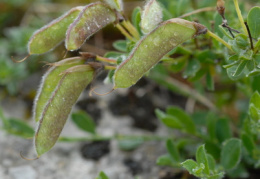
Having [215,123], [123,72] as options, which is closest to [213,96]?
[215,123]

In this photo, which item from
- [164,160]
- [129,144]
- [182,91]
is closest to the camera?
[164,160]

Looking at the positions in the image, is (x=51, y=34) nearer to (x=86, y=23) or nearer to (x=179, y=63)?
(x=86, y=23)

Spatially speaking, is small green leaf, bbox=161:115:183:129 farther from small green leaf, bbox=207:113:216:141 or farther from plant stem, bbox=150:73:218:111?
plant stem, bbox=150:73:218:111

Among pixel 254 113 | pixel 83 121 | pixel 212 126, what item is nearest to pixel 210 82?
pixel 212 126

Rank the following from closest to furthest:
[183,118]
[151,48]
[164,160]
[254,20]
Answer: [151,48]
[254,20]
[164,160]
[183,118]

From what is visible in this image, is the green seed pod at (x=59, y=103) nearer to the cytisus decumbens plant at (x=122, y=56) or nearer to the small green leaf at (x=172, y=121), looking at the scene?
the cytisus decumbens plant at (x=122, y=56)

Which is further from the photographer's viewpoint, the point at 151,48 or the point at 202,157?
the point at 202,157

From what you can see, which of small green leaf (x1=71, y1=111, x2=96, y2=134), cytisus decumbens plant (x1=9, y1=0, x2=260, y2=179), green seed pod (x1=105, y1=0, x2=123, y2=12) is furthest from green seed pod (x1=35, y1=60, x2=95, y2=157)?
small green leaf (x1=71, y1=111, x2=96, y2=134)
